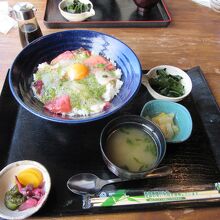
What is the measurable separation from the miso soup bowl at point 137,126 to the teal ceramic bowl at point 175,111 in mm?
97

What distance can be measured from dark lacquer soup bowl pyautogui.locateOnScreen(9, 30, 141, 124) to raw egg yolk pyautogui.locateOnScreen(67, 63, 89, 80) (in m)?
0.17

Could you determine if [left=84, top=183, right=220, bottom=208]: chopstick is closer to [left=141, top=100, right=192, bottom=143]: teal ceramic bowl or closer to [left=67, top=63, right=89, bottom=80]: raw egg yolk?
[left=141, top=100, right=192, bottom=143]: teal ceramic bowl

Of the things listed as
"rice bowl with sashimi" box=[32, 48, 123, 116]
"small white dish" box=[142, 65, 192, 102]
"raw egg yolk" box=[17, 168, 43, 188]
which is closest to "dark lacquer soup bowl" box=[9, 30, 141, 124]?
"rice bowl with sashimi" box=[32, 48, 123, 116]

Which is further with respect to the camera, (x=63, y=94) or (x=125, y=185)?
(x=63, y=94)

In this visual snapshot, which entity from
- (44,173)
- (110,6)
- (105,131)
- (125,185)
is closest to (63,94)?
(105,131)

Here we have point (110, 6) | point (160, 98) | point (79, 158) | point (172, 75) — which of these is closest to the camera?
point (79, 158)

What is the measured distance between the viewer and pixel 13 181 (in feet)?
3.37

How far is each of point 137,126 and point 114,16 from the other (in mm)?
1125

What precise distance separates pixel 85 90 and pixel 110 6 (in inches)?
41.0

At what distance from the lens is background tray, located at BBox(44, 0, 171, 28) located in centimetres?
187

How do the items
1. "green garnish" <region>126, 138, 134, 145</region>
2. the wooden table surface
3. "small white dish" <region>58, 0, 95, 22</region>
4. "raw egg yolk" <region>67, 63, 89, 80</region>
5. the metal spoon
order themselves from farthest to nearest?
"small white dish" <region>58, 0, 95, 22</region>
the wooden table surface
"raw egg yolk" <region>67, 63, 89, 80</region>
"green garnish" <region>126, 138, 134, 145</region>
the metal spoon

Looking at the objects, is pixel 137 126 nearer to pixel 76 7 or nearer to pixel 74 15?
pixel 74 15

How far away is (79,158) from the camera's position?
115 cm

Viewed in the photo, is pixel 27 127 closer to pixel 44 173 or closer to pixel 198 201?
pixel 44 173
